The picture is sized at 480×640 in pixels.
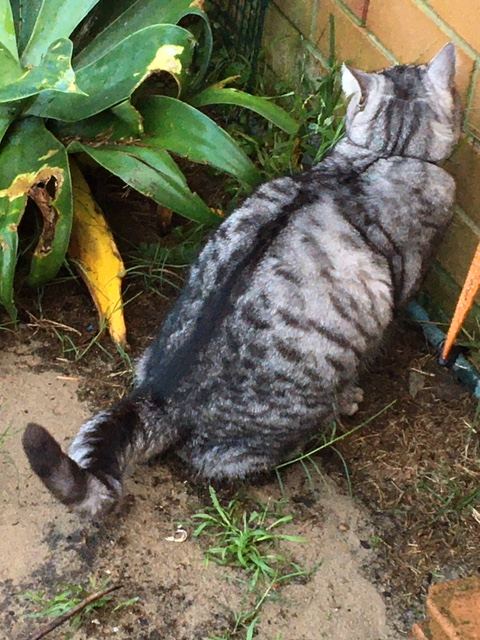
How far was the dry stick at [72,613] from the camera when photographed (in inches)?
80.6

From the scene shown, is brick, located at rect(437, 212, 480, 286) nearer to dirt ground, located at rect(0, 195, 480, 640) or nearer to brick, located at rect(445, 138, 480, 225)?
brick, located at rect(445, 138, 480, 225)

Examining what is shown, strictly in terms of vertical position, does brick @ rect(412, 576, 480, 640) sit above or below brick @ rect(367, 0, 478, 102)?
below

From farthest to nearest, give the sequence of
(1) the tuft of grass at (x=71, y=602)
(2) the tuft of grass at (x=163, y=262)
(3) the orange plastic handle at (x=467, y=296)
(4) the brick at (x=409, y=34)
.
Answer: (2) the tuft of grass at (x=163, y=262) < (4) the brick at (x=409, y=34) < (3) the orange plastic handle at (x=467, y=296) < (1) the tuft of grass at (x=71, y=602)

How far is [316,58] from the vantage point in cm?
328

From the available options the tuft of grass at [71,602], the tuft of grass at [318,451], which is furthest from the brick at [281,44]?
the tuft of grass at [71,602]

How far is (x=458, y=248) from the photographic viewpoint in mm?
2795

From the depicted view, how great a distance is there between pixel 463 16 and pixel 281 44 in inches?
40.5

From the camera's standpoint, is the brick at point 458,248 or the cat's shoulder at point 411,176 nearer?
the cat's shoulder at point 411,176

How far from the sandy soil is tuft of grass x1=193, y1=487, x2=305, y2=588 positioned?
0.03m

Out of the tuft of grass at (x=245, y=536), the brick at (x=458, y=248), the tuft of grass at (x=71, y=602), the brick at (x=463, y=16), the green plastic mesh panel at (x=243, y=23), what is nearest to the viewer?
the tuft of grass at (x=71, y=602)

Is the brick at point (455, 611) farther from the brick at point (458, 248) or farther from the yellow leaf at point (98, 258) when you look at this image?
the yellow leaf at point (98, 258)

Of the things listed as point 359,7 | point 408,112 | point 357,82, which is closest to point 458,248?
point 408,112

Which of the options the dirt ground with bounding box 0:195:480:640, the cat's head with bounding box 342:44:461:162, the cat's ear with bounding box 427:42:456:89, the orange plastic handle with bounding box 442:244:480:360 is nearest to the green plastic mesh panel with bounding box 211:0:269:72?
the cat's head with bounding box 342:44:461:162

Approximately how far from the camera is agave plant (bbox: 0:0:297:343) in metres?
2.61
